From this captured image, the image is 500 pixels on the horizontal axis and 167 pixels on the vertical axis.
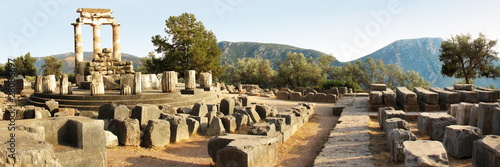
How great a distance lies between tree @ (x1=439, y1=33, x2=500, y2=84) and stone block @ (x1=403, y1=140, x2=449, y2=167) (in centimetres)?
2513

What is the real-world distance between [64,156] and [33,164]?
120cm

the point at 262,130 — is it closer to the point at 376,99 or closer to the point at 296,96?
the point at 376,99

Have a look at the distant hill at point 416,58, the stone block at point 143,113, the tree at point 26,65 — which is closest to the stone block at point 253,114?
the stone block at point 143,113

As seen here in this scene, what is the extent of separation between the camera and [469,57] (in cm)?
2642

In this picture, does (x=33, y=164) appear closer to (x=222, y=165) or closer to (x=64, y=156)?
(x=64, y=156)

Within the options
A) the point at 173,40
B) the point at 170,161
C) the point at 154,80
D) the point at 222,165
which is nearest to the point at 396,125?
the point at 222,165

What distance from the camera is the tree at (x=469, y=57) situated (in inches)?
1021

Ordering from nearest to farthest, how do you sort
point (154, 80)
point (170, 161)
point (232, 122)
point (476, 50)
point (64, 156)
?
1. point (64, 156)
2. point (170, 161)
3. point (232, 122)
4. point (154, 80)
5. point (476, 50)

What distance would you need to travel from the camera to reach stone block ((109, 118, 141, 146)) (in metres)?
7.83

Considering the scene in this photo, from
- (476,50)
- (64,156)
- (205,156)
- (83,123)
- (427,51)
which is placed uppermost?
(427,51)

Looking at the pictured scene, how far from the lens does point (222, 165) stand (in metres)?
5.73

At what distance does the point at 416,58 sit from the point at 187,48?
378 feet

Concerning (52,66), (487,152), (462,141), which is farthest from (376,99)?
(52,66)

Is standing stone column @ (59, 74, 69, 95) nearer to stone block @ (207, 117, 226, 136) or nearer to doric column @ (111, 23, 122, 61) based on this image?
stone block @ (207, 117, 226, 136)
